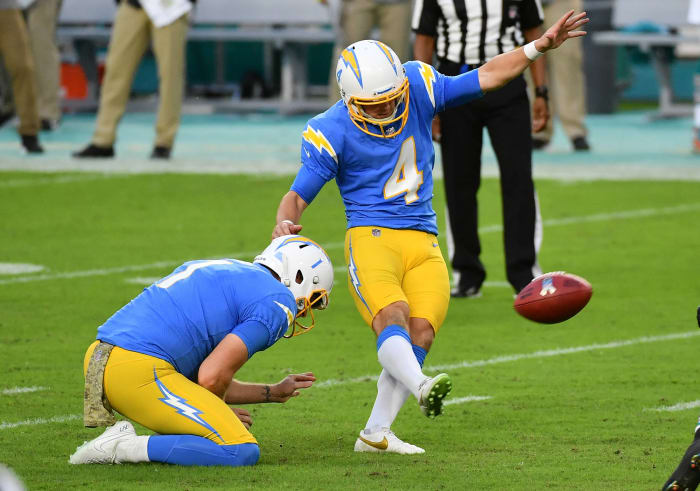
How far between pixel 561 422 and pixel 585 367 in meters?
1.27

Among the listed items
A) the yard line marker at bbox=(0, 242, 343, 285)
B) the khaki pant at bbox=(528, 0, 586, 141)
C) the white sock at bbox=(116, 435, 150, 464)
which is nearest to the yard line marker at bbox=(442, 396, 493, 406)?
the white sock at bbox=(116, 435, 150, 464)

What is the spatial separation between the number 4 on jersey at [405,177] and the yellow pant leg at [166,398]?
127cm

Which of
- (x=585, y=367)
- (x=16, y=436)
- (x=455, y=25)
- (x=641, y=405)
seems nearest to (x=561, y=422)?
(x=641, y=405)

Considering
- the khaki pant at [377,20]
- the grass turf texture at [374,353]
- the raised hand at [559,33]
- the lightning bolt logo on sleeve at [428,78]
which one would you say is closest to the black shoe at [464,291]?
the grass turf texture at [374,353]

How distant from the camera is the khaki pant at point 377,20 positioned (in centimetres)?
1602

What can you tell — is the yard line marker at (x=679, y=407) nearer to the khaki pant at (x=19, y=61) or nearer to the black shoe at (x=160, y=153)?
the black shoe at (x=160, y=153)

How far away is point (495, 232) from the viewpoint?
1229cm

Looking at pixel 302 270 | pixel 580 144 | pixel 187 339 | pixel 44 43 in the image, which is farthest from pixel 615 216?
pixel 44 43

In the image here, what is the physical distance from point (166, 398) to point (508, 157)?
4.11 m

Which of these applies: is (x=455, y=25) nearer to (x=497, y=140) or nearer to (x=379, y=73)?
(x=497, y=140)

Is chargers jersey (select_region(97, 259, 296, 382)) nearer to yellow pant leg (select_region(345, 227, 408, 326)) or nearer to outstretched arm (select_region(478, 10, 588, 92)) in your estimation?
yellow pant leg (select_region(345, 227, 408, 326))

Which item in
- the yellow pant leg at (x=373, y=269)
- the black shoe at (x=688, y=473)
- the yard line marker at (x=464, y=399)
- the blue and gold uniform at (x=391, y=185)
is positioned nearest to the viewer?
the black shoe at (x=688, y=473)

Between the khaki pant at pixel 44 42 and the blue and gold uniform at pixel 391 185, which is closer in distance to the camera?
the blue and gold uniform at pixel 391 185

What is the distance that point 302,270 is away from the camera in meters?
5.82
